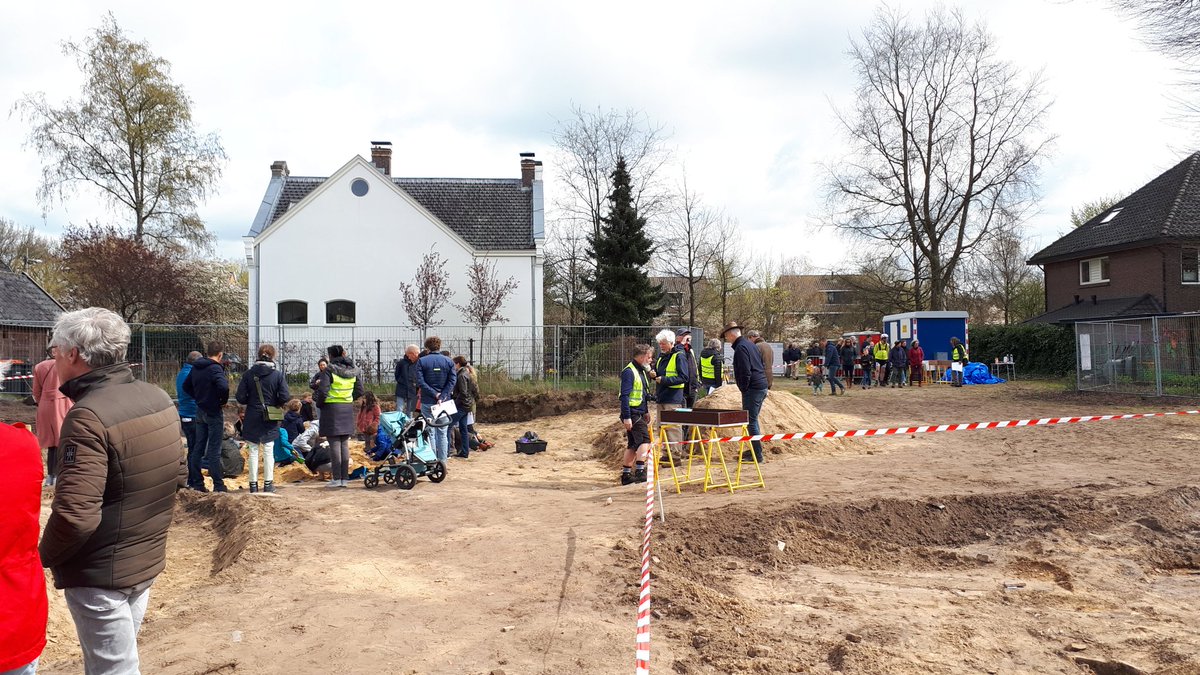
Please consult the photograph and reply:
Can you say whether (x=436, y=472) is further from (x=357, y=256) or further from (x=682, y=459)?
(x=357, y=256)

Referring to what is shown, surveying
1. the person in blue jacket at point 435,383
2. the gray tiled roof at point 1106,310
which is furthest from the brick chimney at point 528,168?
the person in blue jacket at point 435,383

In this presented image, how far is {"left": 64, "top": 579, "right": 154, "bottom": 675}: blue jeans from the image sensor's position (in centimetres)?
326

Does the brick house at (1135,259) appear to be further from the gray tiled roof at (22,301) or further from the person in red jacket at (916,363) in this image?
the gray tiled roof at (22,301)

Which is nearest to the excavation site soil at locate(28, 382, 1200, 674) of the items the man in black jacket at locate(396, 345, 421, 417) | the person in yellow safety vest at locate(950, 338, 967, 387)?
the man in black jacket at locate(396, 345, 421, 417)

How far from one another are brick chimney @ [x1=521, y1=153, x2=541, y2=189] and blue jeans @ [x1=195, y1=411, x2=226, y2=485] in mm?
27013

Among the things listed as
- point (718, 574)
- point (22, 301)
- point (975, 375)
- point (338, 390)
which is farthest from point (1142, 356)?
point (22, 301)

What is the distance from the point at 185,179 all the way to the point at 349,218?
31.4ft

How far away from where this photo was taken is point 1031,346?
34.7 meters

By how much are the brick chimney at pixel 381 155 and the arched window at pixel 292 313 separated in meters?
8.13

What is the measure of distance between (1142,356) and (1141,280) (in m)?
13.6

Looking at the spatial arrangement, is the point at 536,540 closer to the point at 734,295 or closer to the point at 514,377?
the point at 514,377

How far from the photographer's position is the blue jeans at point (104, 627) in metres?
3.26

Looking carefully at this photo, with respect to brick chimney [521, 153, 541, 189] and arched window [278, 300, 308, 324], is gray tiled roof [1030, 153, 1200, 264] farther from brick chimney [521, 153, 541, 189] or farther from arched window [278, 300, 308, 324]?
arched window [278, 300, 308, 324]

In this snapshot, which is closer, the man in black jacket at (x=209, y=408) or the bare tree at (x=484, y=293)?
the man in black jacket at (x=209, y=408)
